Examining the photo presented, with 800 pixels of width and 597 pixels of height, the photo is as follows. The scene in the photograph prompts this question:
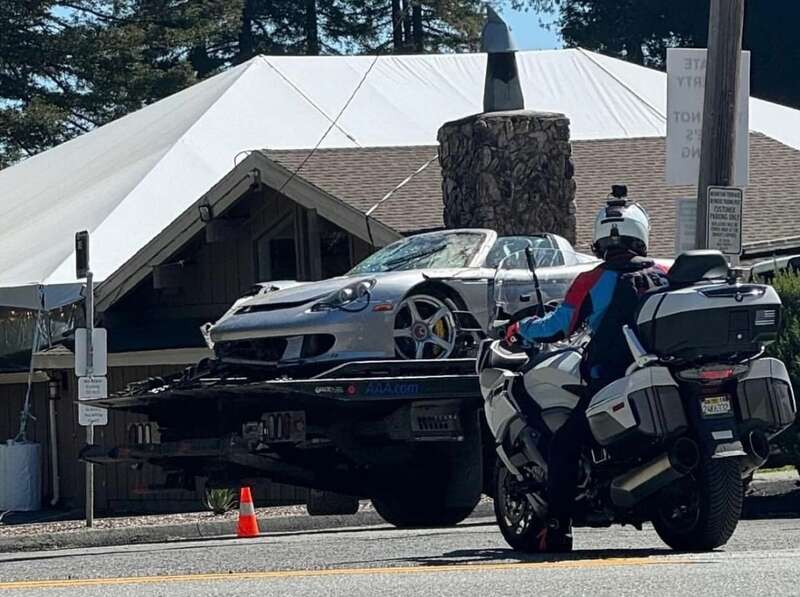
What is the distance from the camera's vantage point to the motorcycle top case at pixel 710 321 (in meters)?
9.12

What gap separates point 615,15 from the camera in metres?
49.8

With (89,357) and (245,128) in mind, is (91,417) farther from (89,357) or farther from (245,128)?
(245,128)

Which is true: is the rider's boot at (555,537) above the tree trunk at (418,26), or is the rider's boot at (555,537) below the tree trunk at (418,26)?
below

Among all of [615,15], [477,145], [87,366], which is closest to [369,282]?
[87,366]

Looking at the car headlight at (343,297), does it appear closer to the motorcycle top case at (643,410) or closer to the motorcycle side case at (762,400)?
the motorcycle top case at (643,410)

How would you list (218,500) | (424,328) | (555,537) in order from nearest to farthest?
(555,537)
(424,328)
(218,500)

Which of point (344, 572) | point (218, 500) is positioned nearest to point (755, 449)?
point (344, 572)

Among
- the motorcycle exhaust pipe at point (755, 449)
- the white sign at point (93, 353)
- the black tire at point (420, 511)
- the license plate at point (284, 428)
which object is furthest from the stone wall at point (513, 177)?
the motorcycle exhaust pipe at point (755, 449)

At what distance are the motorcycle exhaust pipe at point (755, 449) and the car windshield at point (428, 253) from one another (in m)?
4.82

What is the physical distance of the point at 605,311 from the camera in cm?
964

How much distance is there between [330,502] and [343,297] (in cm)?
211

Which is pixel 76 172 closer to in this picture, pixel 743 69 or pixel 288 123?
pixel 288 123

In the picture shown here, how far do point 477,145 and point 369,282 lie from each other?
28.4ft

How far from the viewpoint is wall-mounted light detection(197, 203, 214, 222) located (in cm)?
2303
